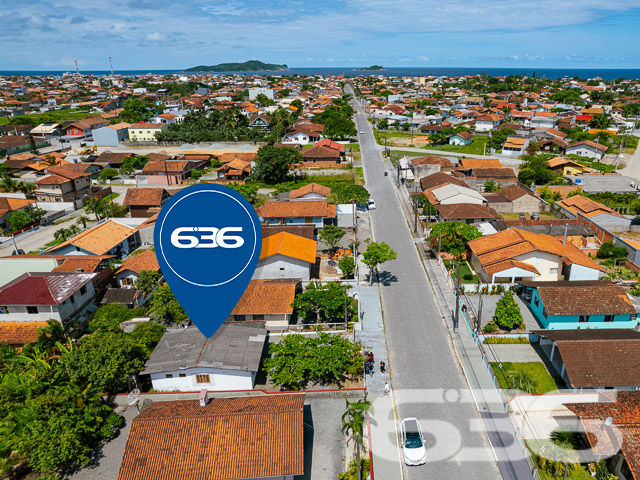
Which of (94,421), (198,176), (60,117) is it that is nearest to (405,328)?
(94,421)

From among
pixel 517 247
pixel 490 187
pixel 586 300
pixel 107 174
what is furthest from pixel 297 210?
pixel 107 174

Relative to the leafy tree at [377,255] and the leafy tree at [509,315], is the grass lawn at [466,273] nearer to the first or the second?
the leafy tree at [377,255]

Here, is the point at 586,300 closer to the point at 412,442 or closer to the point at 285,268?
the point at 412,442

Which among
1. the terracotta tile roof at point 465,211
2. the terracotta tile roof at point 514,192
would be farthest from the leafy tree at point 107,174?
the terracotta tile roof at point 514,192

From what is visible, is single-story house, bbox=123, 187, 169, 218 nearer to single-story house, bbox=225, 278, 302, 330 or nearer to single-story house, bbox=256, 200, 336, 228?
single-story house, bbox=256, 200, 336, 228

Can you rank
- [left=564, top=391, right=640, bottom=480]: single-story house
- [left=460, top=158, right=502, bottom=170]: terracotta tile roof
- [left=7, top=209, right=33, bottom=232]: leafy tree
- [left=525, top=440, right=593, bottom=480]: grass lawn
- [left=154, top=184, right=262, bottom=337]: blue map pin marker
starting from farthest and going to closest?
[left=460, top=158, right=502, bottom=170]: terracotta tile roof, [left=7, top=209, right=33, bottom=232]: leafy tree, [left=525, top=440, right=593, bottom=480]: grass lawn, [left=564, top=391, right=640, bottom=480]: single-story house, [left=154, top=184, right=262, bottom=337]: blue map pin marker

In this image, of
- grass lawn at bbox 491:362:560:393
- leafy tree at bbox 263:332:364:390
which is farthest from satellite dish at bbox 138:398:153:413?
grass lawn at bbox 491:362:560:393

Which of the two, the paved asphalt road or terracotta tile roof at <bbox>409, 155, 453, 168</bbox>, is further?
terracotta tile roof at <bbox>409, 155, 453, 168</bbox>
